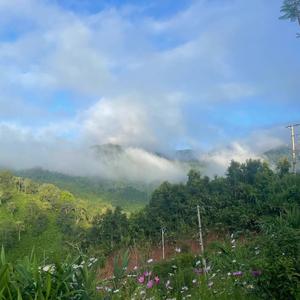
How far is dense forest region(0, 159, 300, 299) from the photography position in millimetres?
4207

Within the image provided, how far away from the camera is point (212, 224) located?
86.8ft

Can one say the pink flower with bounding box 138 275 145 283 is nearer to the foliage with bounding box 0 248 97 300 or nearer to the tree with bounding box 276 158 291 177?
the foliage with bounding box 0 248 97 300

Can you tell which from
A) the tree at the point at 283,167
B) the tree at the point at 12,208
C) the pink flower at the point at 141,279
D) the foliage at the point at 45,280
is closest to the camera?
the foliage at the point at 45,280

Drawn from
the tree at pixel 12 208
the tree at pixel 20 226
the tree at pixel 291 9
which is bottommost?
the tree at pixel 20 226

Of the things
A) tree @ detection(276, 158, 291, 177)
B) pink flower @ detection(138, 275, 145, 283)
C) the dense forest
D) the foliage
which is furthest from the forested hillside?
the foliage

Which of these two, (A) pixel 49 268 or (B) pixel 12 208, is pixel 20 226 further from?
(A) pixel 49 268

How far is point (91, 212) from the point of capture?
111m

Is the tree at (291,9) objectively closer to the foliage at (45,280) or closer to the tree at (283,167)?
the foliage at (45,280)

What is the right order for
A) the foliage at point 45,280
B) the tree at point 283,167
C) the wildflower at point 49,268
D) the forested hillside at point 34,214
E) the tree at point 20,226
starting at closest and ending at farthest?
the foliage at point 45,280
the wildflower at point 49,268
the tree at point 283,167
the forested hillside at point 34,214
the tree at point 20,226

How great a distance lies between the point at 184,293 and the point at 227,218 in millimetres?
20228

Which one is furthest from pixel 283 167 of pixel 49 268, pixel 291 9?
pixel 49 268

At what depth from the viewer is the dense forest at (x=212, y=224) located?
4.21 metres

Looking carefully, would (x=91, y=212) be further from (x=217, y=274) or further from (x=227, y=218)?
(x=217, y=274)

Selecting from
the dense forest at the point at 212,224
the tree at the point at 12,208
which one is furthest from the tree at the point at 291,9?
the tree at the point at 12,208
